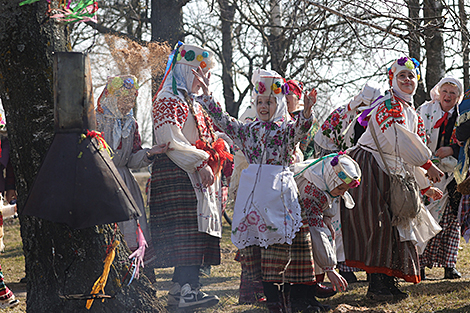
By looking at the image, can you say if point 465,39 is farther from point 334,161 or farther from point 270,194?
point 270,194

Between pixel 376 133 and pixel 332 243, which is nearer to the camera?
pixel 332 243

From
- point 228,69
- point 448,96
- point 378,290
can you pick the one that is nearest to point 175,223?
point 378,290

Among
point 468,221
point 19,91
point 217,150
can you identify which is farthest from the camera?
point 468,221

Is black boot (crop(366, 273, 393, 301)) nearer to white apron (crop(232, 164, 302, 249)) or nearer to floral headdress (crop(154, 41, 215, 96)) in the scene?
white apron (crop(232, 164, 302, 249))

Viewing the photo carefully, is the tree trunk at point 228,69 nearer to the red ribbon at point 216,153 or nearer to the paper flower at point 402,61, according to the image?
the red ribbon at point 216,153

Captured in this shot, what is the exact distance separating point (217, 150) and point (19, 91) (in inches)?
77.1

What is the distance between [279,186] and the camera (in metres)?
3.56

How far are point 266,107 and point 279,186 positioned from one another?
57 centimetres

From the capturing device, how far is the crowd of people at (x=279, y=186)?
3592mm

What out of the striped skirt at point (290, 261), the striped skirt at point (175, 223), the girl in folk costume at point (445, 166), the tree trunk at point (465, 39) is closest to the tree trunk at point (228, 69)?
the tree trunk at point (465, 39)

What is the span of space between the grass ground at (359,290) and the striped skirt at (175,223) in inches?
18.3

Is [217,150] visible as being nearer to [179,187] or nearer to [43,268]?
[179,187]

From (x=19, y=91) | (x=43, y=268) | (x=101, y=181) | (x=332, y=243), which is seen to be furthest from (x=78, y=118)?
(x=332, y=243)

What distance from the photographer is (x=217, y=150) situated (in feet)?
15.3
